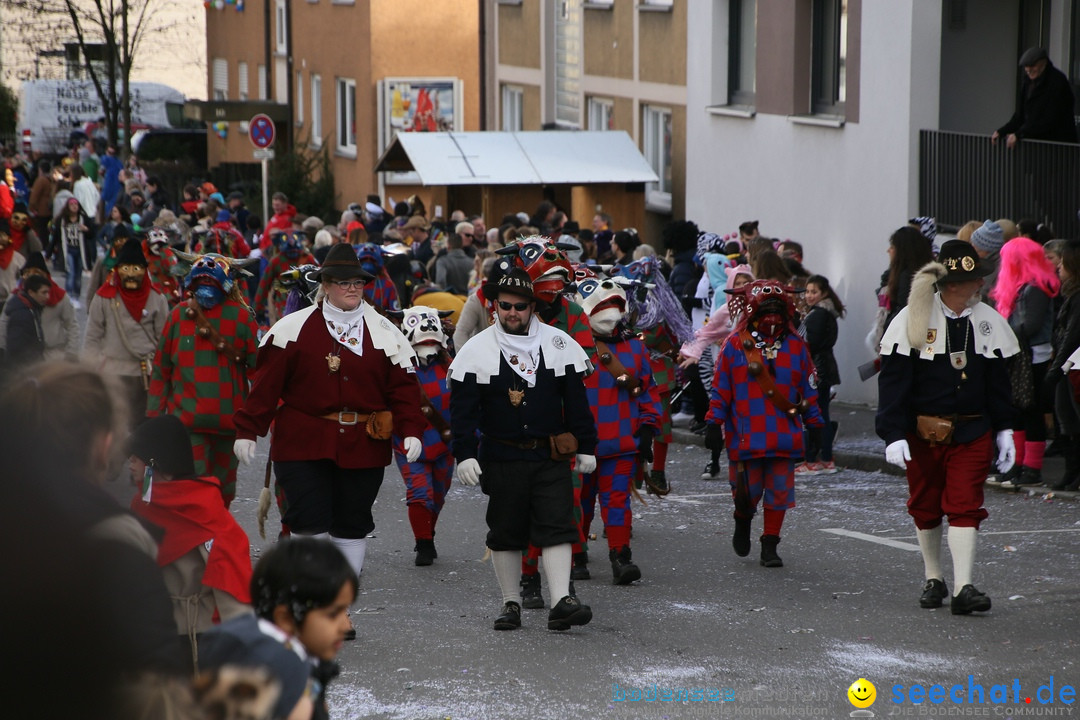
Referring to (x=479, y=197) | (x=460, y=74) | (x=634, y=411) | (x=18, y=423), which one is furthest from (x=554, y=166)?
(x=18, y=423)

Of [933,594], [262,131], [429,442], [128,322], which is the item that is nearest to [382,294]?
[128,322]

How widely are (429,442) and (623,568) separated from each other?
60.2 inches

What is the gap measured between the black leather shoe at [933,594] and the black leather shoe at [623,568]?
1586 millimetres

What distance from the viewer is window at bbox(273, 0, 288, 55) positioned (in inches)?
1583

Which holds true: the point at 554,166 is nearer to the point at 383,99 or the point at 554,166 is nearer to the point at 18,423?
the point at 383,99

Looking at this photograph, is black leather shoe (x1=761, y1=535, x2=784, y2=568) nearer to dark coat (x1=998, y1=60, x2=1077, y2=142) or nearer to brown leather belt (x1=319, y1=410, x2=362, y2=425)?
brown leather belt (x1=319, y1=410, x2=362, y2=425)

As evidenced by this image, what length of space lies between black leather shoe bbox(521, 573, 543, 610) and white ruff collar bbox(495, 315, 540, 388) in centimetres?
122

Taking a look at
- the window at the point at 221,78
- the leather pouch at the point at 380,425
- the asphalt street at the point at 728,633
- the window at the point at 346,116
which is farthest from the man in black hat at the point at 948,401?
the window at the point at 221,78

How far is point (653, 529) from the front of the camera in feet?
33.9

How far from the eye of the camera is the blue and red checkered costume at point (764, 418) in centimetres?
898

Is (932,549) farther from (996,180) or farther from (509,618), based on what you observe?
(996,180)

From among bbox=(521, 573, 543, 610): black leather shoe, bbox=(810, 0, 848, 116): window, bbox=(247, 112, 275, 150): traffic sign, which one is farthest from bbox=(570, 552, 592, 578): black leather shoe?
bbox=(247, 112, 275, 150): traffic sign

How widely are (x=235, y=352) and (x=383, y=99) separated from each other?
24657mm

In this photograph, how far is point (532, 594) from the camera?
802cm
